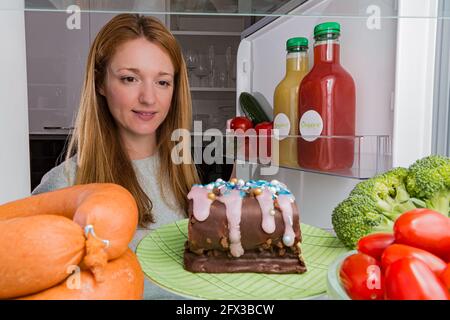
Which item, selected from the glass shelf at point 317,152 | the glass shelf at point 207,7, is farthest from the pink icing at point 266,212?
the glass shelf at point 207,7

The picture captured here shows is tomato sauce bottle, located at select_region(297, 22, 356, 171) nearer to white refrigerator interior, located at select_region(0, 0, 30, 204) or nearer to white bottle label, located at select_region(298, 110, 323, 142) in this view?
white bottle label, located at select_region(298, 110, 323, 142)

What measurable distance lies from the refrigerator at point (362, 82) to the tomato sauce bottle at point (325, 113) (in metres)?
0.02

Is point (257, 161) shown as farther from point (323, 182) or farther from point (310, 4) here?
point (310, 4)

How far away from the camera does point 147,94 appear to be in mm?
496

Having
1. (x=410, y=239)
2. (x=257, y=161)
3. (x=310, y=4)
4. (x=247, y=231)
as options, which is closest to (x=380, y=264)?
(x=410, y=239)

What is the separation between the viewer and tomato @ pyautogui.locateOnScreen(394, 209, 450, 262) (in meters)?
0.36

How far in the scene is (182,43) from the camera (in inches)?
22.0

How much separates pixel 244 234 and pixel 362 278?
6.5 inches

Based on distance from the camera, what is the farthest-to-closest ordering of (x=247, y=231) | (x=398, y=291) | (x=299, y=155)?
(x=299, y=155) < (x=247, y=231) < (x=398, y=291)

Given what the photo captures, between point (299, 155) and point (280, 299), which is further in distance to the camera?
point (299, 155)

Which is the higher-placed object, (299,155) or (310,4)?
(310,4)

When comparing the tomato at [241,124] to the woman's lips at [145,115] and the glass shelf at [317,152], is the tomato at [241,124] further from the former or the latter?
the woman's lips at [145,115]

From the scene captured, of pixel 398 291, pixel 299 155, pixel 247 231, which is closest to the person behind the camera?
pixel 398 291
